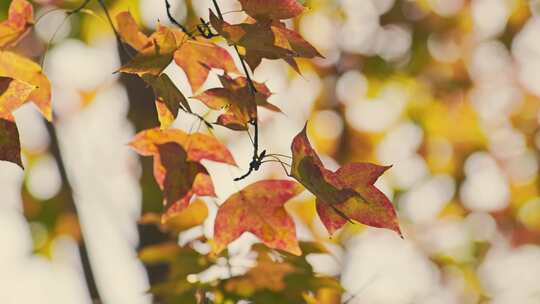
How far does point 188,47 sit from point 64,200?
4.82 ft

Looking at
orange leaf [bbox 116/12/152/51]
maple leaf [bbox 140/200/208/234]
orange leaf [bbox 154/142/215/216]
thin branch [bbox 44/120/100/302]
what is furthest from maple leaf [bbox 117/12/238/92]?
thin branch [bbox 44/120/100/302]

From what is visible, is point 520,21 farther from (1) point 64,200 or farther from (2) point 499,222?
(1) point 64,200

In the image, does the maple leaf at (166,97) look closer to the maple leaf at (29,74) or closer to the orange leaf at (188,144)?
the orange leaf at (188,144)

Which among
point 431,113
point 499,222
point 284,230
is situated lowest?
point 499,222

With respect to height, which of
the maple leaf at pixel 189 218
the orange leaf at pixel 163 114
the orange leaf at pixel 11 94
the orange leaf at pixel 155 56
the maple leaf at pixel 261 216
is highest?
the orange leaf at pixel 155 56

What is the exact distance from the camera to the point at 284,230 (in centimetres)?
118

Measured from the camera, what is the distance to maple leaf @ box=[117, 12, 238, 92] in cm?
96

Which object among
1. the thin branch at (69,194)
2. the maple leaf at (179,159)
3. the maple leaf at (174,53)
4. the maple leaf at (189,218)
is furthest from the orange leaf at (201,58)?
the thin branch at (69,194)

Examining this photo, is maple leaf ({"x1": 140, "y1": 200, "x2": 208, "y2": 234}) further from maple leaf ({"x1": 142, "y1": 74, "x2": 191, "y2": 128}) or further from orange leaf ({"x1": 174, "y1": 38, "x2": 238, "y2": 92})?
maple leaf ({"x1": 142, "y1": 74, "x2": 191, "y2": 128})

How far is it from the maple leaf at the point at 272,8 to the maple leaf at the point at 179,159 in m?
0.28

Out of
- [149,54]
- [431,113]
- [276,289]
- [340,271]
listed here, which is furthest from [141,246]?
[431,113]

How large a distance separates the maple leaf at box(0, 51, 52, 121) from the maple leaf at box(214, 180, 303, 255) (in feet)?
1.04

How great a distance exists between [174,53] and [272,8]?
0.47ft

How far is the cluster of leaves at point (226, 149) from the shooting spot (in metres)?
0.95
